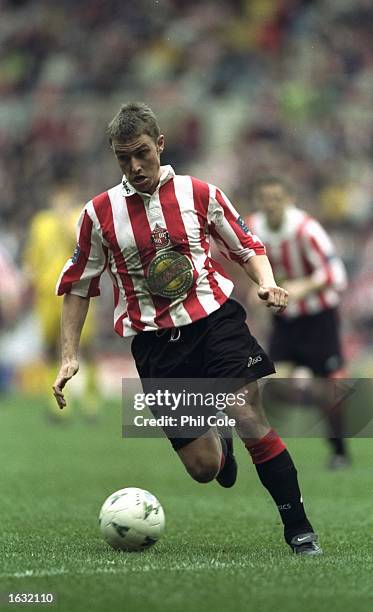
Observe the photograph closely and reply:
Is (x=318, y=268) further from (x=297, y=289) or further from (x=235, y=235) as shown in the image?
(x=235, y=235)

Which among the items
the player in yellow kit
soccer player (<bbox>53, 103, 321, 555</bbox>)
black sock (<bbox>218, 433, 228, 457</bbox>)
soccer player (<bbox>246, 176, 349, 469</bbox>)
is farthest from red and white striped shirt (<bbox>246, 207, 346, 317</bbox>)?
the player in yellow kit

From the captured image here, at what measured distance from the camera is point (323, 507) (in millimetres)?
6648

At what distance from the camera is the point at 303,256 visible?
860cm

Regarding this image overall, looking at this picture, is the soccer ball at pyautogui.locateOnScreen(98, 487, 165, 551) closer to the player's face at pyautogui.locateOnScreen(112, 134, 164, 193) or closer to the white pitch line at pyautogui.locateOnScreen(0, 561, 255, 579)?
the white pitch line at pyautogui.locateOnScreen(0, 561, 255, 579)

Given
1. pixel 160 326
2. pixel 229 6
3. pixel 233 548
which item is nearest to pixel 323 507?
pixel 233 548

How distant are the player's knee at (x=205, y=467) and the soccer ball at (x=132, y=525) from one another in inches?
10.6

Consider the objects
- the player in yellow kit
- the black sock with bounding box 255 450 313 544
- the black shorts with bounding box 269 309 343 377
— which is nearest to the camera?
the black sock with bounding box 255 450 313 544

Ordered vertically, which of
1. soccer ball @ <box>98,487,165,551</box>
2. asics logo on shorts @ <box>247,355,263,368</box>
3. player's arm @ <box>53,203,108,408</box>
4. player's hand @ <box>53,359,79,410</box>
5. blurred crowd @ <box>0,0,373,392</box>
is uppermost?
blurred crowd @ <box>0,0,373,392</box>

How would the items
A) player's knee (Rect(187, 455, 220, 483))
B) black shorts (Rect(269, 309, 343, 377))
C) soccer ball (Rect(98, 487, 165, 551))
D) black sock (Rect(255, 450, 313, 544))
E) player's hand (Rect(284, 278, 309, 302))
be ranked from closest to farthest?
black sock (Rect(255, 450, 313, 544)) < soccer ball (Rect(98, 487, 165, 551)) < player's knee (Rect(187, 455, 220, 483)) < player's hand (Rect(284, 278, 309, 302)) < black shorts (Rect(269, 309, 343, 377))

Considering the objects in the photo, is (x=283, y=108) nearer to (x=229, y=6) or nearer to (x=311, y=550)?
(x=229, y=6)

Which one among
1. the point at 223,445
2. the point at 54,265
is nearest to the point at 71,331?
the point at 223,445

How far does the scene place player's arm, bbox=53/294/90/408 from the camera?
503cm

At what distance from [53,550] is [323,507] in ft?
6.90

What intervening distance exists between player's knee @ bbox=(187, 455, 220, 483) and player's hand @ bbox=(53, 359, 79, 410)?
665mm
